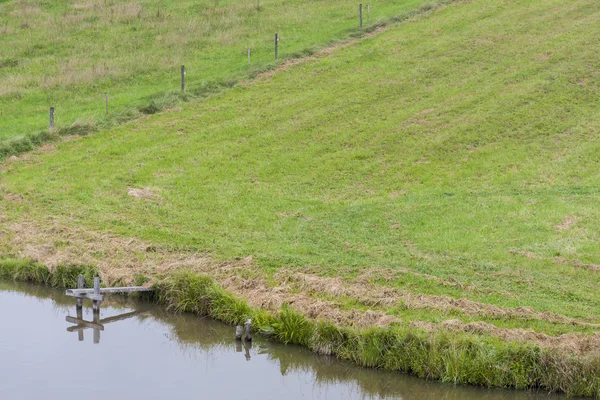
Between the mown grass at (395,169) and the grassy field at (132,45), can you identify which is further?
the grassy field at (132,45)

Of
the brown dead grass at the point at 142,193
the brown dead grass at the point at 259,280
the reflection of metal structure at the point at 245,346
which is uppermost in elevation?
the brown dead grass at the point at 142,193

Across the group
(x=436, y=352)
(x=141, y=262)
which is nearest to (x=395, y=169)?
(x=141, y=262)

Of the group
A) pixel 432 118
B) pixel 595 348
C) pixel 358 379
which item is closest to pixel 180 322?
pixel 358 379

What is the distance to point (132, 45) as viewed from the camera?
4806 cm

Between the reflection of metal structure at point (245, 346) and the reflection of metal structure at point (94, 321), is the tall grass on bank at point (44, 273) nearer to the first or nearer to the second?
the reflection of metal structure at point (94, 321)

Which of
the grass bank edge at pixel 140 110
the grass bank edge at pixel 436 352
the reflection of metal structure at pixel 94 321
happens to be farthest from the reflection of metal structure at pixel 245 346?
the grass bank edge at pixel 140 110

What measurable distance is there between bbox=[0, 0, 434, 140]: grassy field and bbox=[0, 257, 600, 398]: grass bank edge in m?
20.1

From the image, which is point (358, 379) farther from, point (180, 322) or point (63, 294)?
point (63, 294)

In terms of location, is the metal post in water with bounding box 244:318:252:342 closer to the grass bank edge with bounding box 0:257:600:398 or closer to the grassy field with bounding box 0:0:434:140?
A: the grass bank edge with bounding box 0:257:600:398

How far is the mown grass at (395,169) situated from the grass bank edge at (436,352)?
6.23 ft

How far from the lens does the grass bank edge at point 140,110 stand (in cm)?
3578

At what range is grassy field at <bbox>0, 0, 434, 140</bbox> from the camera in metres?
41.2

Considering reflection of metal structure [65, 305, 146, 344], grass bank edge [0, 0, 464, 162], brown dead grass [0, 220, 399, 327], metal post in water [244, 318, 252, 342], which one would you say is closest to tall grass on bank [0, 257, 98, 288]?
brown dead grass [0, 220, 399, 327]

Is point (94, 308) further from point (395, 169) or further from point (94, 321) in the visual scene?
point (395, 169)
